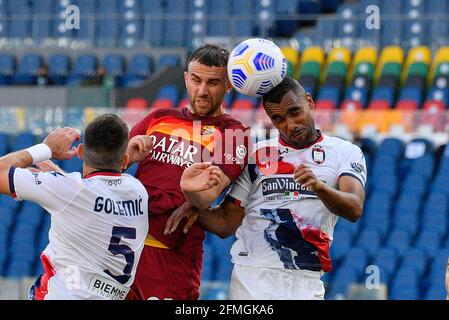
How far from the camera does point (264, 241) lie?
8133mm

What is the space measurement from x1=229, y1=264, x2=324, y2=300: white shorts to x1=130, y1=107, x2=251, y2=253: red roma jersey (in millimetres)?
472

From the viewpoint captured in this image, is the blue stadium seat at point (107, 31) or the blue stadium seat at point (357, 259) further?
the blue stadium seat at point (107, 31)

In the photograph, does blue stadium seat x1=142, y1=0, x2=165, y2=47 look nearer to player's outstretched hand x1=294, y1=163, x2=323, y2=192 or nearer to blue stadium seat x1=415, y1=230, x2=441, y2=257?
blue stadium seat x1=415, y1=230, x2=441, y2=257

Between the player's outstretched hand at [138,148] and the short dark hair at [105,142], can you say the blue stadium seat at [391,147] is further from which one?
the short dark hair at [105,142]

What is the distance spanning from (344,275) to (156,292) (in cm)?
820

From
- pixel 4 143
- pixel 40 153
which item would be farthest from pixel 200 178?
pixel 4 143

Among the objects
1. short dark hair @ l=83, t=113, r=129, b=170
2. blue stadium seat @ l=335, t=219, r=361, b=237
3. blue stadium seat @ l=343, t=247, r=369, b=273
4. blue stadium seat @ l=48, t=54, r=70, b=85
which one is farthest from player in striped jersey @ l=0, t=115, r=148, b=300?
blue stadium seat @ l=48, t=54, r=70, b=85

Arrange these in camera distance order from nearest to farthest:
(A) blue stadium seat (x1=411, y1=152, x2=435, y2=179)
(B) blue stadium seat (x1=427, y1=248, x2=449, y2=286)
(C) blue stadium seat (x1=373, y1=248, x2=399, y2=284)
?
(B) blue stadium seat (x1=427, y1=248, x2=449, y2=286) < (C) blue stadium seat (x1=373, y1=248, x2=399, y2=284) < (A) blue stadium seat (x1=411, y1=152, x2=435, y2=179)

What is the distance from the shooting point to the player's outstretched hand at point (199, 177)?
7711 millimetres

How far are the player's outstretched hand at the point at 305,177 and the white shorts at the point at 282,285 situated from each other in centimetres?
92

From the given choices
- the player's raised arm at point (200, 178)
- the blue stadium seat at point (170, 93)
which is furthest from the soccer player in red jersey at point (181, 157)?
the blue stadium seat at point (170, 93)

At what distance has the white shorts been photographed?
26.4 ft

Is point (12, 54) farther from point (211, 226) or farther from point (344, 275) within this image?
point (211, 226)

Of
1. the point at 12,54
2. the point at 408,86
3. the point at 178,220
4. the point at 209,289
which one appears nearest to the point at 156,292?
the point at 178,220
